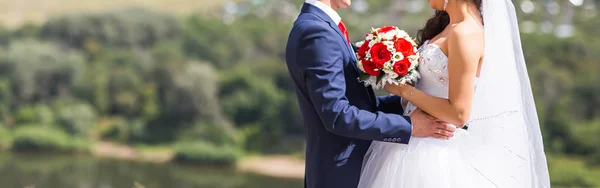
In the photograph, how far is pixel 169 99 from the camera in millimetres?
31938

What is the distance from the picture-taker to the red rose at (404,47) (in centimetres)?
253

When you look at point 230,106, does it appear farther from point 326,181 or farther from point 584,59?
point 326,181

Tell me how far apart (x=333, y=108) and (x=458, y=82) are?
447 mm

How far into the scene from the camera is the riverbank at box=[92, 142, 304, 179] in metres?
29.7

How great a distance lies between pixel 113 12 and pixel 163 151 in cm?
1029

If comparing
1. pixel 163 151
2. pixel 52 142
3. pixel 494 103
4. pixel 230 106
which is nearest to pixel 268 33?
pixel 230 106

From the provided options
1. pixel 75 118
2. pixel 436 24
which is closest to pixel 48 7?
pixel 75 118

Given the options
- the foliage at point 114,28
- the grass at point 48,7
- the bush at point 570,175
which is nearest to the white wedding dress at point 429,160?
the bush at point 570,175

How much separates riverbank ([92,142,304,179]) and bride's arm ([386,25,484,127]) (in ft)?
88.1

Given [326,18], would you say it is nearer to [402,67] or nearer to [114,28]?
[402,67]

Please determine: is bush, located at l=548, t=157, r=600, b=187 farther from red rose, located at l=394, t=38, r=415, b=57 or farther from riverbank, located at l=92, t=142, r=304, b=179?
red rose, located at l=394, t=38, r=415, b=57

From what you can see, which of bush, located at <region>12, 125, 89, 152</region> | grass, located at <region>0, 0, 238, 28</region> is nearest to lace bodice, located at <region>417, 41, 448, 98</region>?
bush, located at <region>12, 125, 89, 152</region>

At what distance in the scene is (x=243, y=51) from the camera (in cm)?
3791

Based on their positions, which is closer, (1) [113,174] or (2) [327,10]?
→ (2) [327,10]
